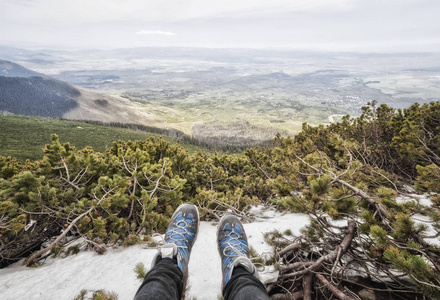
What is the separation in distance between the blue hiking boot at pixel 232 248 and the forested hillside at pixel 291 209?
17.1 inches

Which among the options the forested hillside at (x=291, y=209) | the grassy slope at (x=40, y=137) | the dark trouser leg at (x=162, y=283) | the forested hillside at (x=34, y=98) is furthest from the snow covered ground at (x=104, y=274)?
the forested hillside at (x=34, y=98)

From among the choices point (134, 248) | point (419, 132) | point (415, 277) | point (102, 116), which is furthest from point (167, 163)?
point (102, 116)

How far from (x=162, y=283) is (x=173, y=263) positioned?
1.30 feet

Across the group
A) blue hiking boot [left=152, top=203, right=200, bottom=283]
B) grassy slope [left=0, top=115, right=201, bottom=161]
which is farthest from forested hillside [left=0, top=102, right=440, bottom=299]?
grassy slope [left=0, top=115, right=201, bottom=161]

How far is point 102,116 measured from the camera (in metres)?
168

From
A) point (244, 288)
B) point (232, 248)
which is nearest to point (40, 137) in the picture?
point (232, 248)

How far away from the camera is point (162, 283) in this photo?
190 cm

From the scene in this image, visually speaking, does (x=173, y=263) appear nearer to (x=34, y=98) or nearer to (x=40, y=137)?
(x=40, y=137)

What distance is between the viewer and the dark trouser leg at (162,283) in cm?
177

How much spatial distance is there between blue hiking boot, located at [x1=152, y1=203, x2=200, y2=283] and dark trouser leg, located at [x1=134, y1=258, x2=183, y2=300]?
10 centimetres

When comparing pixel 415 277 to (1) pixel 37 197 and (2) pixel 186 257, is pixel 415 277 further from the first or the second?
(1) pixel 37 197

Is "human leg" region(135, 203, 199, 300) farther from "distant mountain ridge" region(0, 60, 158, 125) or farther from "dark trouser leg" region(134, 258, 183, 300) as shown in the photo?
"distant mountain ridge" region(0, 60, 158, 125)

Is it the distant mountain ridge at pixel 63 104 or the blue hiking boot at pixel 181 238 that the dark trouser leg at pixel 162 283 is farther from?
the distant mountain ridge at pixel 63 104

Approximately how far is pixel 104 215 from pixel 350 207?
3.95 metres
